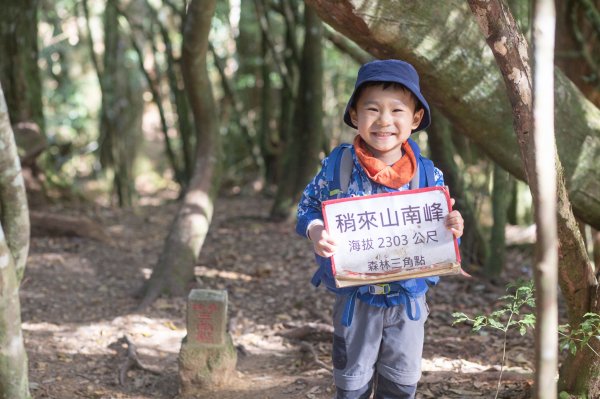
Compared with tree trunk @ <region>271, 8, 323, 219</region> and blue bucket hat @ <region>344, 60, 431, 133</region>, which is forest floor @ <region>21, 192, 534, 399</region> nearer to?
tree trunk @ <region>271, 8, 323, 219</region>

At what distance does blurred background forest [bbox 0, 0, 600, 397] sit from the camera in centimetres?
365

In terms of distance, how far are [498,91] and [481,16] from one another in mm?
1297

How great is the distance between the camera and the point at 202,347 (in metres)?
3.83

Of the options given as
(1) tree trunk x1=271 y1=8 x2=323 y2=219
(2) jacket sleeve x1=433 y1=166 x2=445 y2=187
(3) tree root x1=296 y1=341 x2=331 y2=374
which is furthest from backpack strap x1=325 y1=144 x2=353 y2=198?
(1) tree trunk x1=271 y1=8 x2=323 y2=219

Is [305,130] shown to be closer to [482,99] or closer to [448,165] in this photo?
[448,165]

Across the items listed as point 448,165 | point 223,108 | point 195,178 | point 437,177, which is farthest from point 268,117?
point 437,177

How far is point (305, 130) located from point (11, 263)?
16.2ft

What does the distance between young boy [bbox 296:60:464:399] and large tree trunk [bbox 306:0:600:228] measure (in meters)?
0.59

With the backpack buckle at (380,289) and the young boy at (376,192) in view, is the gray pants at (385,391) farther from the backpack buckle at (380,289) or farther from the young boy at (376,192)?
the backpack buckle at (380,289)

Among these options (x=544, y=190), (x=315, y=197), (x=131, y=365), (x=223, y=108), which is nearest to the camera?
(x=544, y=190)

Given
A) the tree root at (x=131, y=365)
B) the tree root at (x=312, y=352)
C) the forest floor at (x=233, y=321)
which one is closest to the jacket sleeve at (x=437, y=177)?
the forest floor at (x=233, y=321)

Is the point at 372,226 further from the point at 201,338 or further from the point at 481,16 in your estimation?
the point at 201,338

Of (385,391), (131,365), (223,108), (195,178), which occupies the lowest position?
(131,365)

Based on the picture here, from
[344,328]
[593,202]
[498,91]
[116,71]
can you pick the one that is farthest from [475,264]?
[116,71]
